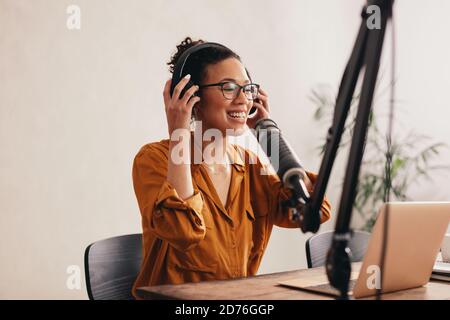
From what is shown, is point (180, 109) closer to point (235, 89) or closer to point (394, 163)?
point (235, 89)

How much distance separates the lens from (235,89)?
1.58 m

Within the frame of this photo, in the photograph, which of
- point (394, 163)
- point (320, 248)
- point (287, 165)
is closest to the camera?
point (287, 165)

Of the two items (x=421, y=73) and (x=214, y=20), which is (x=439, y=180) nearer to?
(x=421, y=73)

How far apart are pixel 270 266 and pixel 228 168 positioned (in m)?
2.39

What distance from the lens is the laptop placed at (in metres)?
1.08

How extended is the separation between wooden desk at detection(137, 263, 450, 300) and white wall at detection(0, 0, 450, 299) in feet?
6.12

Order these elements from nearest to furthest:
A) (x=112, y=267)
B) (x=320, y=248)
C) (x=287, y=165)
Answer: (x=287, y=165)
(x=112, y=267)
(x=320, y=248)

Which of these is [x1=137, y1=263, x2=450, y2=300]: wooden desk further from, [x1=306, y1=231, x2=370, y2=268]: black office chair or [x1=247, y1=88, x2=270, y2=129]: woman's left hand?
[x1=306, y1=231, x2=370, y2=268]: black office chair

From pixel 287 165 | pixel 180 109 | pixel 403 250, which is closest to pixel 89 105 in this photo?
pixel 180 109

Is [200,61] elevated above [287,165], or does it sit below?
above

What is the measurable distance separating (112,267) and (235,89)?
703 mm

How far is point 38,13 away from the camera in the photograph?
285 centimetres

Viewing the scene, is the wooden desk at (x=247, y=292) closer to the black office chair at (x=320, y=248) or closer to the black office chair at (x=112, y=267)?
the black office chair at (x=112, y=267)
